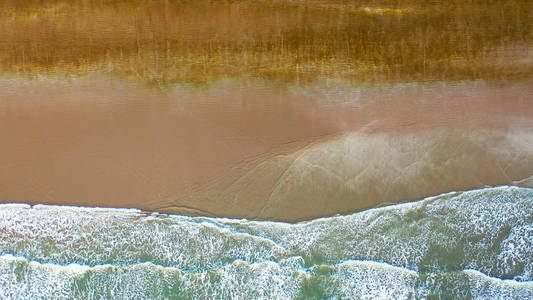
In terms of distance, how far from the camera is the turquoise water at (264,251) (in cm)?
645

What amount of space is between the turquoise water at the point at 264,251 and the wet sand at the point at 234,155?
13 centimetres

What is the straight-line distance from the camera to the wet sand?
21.2ft

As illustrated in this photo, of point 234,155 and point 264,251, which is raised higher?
point 234,155

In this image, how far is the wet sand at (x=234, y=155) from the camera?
647cm

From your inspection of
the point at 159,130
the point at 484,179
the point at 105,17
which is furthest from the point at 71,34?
the point at 484,179

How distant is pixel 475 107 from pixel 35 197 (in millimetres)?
4024

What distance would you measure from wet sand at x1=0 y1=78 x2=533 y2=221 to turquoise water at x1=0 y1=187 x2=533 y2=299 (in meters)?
0.13

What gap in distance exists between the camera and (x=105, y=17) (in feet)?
21.2

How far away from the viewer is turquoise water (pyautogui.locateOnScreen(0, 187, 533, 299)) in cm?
645

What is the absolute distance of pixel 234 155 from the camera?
648 cm

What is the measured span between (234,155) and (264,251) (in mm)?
901

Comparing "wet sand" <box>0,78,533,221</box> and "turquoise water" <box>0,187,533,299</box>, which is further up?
"wet sand" <box>0,78,533,221</box>

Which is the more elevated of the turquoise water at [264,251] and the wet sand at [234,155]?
the wet sand at [234,155]

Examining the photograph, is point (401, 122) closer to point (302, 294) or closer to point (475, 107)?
point (475, 107)
